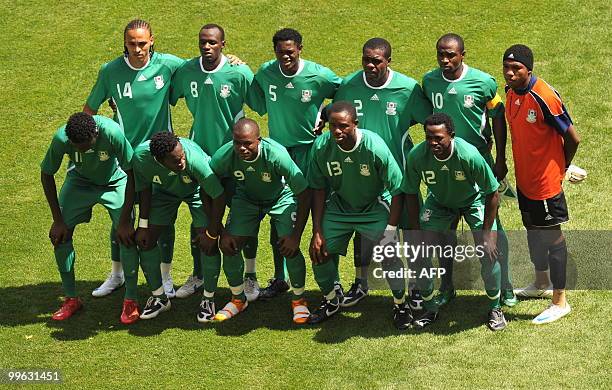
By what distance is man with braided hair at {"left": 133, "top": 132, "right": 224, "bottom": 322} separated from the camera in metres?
11.4

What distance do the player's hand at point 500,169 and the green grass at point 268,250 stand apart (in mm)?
1355

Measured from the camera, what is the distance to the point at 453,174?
11.0m

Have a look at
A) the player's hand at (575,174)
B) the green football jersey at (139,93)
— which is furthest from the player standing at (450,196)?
the green football jersey at (139,93)

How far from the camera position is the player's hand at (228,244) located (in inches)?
457

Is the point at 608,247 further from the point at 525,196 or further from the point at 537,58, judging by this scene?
the point at 537,58

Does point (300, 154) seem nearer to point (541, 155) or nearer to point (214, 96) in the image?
point (214, 96)

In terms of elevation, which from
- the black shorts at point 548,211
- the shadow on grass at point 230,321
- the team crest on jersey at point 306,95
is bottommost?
the shadow on grass at point 230,321

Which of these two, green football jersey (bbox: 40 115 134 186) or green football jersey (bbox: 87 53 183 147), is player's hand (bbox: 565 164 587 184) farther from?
green football jersey (bbox: 40 115 134 186)

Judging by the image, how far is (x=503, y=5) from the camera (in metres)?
17.6

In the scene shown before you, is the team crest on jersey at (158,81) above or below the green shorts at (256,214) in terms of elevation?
above

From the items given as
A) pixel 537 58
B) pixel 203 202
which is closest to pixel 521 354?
pixel 203 202

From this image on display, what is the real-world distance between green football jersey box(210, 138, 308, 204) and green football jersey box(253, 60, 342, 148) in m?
0.55

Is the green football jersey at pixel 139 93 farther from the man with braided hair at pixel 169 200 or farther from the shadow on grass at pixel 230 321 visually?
the shadow on grass at pixel 230 321

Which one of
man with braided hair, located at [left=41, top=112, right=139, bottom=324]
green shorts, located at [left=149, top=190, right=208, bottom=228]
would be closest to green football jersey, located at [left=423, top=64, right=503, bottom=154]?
green shorts, located at [left=149, top=190, right=208, bottom=228]
